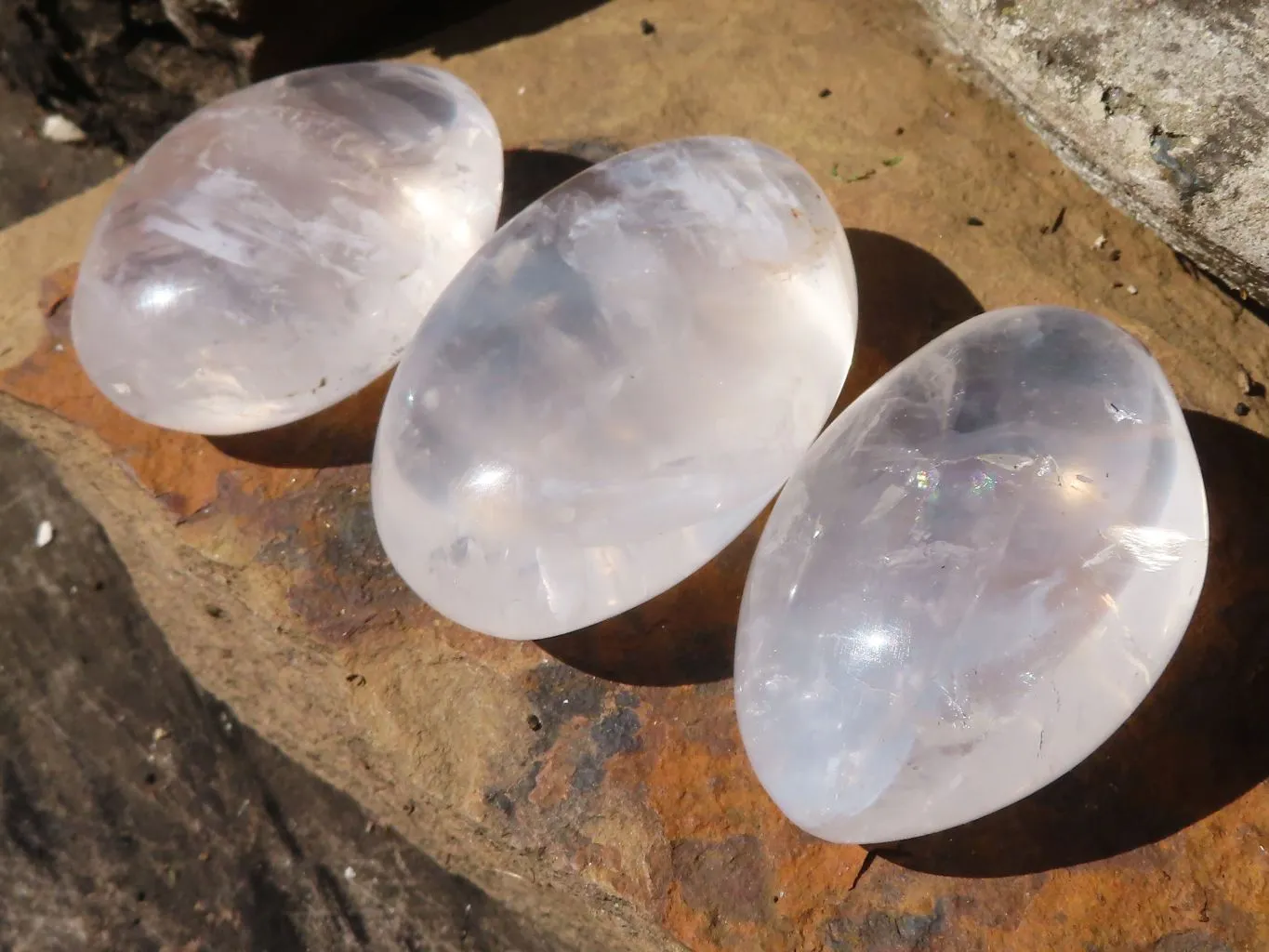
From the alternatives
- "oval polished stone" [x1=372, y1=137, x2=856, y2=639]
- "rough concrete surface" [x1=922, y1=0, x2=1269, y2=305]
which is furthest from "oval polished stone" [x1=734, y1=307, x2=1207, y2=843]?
"rough concrete surface" [x1=922, y1=0, x2=1269, y2=305]

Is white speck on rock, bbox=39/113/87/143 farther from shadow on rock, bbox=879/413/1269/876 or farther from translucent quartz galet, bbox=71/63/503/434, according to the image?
shadow on rock, bbox=879/413/1269/876

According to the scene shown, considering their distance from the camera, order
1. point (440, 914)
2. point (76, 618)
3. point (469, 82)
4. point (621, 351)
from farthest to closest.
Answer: point (76, 618)
point (469, 82)
point (440, 914)
point (621, 351)

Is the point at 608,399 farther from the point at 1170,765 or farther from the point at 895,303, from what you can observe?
the point at 1170,765

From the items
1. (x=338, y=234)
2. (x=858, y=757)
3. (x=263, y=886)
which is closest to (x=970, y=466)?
→ (x=858, y=757)

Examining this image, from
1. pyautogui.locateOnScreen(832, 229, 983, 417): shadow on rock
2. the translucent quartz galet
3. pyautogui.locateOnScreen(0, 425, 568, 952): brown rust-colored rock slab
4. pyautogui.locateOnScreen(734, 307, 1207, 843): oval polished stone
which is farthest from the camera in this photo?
pyautogui.locateOnScreen(0, 425, 568, 952): brown rust-colored rock slab

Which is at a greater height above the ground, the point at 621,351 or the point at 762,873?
the point at 621,351

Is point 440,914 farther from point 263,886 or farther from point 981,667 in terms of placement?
point 981,667
